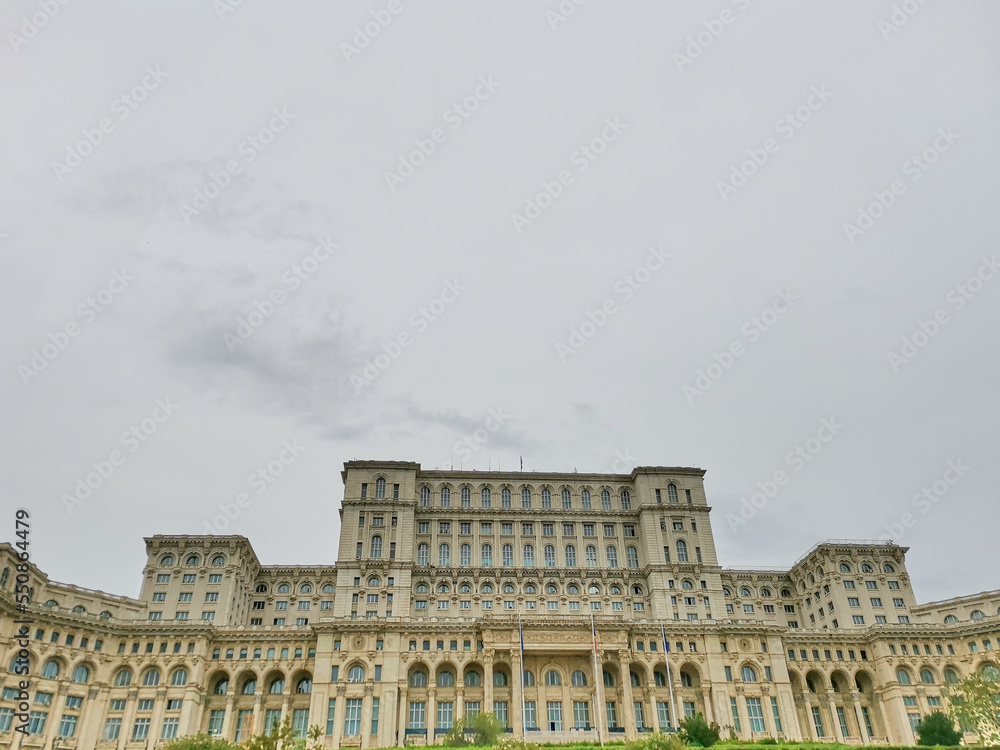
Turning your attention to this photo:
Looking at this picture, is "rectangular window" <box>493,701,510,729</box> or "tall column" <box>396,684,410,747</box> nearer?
"tall column" <box>396,684,410,747</box>

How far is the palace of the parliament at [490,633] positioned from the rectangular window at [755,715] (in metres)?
0.35

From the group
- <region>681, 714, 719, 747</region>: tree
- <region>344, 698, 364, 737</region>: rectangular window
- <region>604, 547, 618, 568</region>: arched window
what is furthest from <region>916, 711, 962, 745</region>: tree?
<region>344, 698, 364, 737</region>: rectangular window

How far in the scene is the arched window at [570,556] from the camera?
127869 millimetres

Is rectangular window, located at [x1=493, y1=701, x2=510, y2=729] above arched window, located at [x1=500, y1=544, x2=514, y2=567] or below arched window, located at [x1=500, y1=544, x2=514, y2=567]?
below

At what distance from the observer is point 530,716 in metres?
105

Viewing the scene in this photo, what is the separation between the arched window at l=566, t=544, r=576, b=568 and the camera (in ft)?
420

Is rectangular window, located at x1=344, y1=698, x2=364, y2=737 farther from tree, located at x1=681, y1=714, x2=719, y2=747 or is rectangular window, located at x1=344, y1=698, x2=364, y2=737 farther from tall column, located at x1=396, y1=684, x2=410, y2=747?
tree, located at x1=681, y1=714, x2=719, y2=747

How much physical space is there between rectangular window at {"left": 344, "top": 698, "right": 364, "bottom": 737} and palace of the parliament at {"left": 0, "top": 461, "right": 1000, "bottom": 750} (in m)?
0.23

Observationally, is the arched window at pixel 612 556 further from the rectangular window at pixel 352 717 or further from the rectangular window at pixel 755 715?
the rectangular window at pixel 352 717

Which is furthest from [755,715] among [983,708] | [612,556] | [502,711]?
[502,711]

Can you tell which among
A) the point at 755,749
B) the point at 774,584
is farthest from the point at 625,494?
the point at 755,749

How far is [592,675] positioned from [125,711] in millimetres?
67620

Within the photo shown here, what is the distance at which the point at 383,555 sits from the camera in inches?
4793

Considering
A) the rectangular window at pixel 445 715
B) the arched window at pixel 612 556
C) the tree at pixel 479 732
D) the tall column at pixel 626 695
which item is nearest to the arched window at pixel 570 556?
the arched window at pixel 612 556
